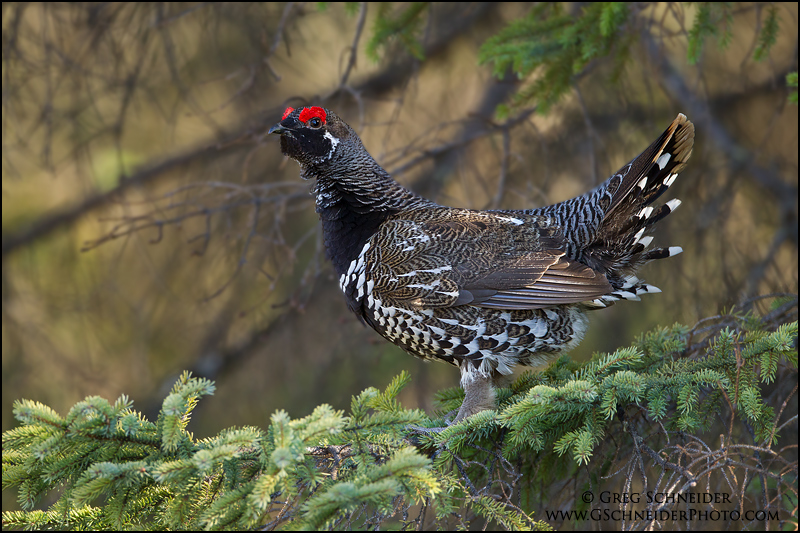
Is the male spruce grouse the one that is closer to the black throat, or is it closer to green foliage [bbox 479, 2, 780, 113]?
the black throat

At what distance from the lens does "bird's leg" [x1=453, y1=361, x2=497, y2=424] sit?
3.25 metres

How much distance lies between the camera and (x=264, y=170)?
5.62m

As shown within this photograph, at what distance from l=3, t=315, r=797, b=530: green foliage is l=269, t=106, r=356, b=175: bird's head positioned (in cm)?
155

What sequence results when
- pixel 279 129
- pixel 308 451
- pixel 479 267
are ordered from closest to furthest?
pixel 308 451
pixel 479 267
pixel 279 129

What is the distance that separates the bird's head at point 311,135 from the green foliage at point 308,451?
1549 mm

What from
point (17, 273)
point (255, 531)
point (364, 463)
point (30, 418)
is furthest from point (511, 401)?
point (17, 273)

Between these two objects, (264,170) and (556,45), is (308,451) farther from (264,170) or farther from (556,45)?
(264,170)

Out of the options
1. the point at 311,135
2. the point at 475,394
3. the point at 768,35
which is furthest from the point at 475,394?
the point at 768,35

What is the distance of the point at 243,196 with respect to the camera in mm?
5363

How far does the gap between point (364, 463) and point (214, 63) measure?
456 cm

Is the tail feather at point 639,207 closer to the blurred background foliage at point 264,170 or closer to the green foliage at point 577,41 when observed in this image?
the green foliage at point 577,41

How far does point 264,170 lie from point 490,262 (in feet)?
9.89

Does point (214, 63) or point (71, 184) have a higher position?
point (214, 63)

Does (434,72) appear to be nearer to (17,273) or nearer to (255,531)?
(17,273)
